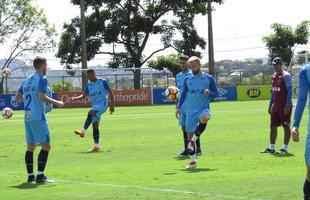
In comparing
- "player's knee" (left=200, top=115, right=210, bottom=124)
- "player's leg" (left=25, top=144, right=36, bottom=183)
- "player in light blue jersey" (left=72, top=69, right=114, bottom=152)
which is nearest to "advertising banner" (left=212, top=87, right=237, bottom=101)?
"player in light blue jersey" (left=72, top=69, right=114, bottom=152)

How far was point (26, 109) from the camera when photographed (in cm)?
1175

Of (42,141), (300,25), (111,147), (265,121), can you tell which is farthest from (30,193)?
(300,25)

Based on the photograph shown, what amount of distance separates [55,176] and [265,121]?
612 inches

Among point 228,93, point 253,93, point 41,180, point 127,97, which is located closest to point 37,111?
point 41,180

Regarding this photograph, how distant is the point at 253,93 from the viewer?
58.2 metres

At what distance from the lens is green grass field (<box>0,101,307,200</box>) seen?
1015 centimetres

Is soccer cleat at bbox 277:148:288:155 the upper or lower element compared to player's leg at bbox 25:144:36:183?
lower

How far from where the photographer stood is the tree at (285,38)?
66375 millimetres

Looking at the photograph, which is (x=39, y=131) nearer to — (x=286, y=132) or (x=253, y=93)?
(x=286, y=132)

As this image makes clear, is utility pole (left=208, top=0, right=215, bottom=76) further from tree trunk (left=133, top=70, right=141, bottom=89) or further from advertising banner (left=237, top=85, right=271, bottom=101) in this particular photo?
tree trunk (left=133, top=70, right=141, bottom=89)

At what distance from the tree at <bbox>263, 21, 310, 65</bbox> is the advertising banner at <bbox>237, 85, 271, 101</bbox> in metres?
9.15

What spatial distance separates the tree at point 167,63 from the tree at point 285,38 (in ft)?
36.5

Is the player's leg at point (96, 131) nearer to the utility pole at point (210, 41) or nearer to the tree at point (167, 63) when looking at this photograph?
the tree at point (167, 63)

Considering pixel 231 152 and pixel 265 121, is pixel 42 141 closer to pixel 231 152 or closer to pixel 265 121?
pixel 231 152
